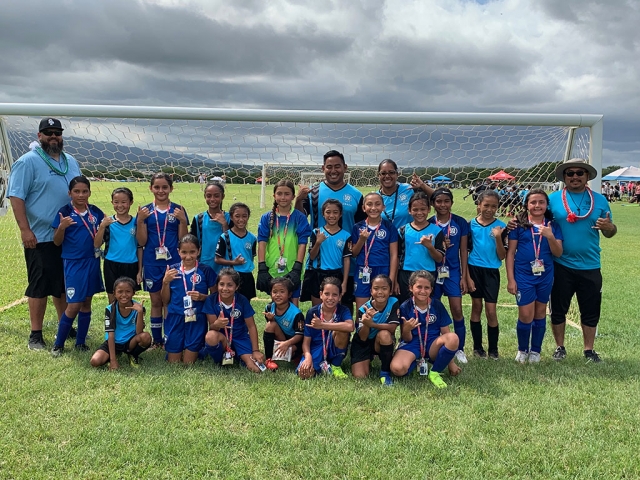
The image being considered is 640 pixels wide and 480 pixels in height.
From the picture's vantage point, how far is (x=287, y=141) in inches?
237

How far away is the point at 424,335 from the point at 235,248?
6.62 feet

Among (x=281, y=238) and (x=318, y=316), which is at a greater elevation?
(x=281, y=238)

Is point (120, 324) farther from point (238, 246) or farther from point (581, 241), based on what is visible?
point (581, 241)

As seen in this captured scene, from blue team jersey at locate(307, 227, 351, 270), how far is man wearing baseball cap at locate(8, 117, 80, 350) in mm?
2764

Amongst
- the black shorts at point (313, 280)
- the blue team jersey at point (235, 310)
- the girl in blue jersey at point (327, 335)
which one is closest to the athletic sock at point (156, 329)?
the blue team jersey at point (235, 310)

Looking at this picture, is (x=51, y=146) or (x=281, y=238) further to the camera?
(x=51, y=146)

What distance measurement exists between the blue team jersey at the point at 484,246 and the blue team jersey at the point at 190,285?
2678 millimetres

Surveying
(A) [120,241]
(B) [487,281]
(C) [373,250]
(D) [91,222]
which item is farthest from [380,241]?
(D) [91,222]

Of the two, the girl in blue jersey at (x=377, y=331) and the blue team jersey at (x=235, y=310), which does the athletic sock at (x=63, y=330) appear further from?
the girl in blue jersey at (x=377, y=331)

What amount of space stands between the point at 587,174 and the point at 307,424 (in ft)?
12.1

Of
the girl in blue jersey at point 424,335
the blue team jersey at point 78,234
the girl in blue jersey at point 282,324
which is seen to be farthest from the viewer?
the blue team jersey at point 78,234

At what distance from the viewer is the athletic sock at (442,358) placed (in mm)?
3943

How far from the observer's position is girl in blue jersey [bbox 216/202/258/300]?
4.54 meters

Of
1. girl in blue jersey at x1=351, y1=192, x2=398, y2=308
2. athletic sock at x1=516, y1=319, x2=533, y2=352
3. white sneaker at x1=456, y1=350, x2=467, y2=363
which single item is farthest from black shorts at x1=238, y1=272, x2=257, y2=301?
athletic sock at x1=516, y1=319, x2=533, y2=352
